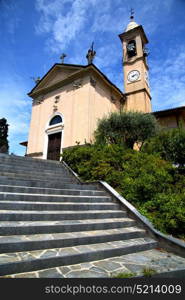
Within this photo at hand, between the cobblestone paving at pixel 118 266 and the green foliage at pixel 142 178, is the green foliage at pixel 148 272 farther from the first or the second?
the green foliage at pixel 142 178

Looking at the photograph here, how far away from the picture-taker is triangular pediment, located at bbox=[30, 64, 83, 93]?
1670 cm

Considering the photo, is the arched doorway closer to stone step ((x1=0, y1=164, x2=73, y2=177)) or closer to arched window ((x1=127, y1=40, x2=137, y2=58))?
stone step ((x1=0, y1=164, x2=73, y2=177))

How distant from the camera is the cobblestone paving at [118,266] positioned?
2461 millimetres

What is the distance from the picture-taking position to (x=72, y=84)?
16.2 m

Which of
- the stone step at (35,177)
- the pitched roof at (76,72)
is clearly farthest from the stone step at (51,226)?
the pitched roof at (76,72)

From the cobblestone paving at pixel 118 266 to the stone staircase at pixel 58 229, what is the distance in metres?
0.11

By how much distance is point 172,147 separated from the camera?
8977 millimetres

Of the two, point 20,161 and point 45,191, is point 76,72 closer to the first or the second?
point 20,161

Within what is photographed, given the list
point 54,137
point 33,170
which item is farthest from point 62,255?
point 54,137

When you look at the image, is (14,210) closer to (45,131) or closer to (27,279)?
(27,279)

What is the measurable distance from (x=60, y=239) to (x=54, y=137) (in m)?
13.6

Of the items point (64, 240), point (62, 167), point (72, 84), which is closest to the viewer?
point (64, 240)

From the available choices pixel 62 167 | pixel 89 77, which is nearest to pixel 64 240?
pixel 62 167

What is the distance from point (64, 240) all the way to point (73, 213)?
1057 millimetres
